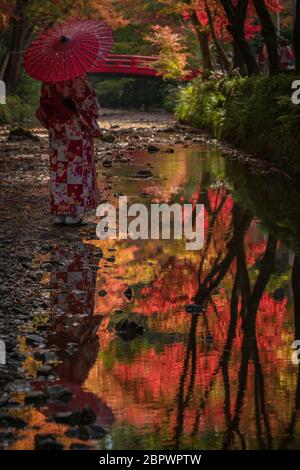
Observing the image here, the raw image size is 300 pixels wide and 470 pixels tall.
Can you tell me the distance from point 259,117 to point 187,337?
14209mm

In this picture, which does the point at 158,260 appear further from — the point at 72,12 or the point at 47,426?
the point at 72,12

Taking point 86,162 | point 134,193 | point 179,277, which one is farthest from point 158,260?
point 134,193

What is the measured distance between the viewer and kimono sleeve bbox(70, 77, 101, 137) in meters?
11.6

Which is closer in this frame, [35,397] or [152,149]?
[35,397]

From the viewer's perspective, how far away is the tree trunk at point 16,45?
1390 inches

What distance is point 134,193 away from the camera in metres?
15.4

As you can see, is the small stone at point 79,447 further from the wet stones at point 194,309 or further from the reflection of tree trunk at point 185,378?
the wet stones at point 194,309

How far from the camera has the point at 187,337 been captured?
6.95 metres

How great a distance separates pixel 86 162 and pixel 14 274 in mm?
3208

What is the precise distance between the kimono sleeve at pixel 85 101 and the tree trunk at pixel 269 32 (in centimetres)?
1156

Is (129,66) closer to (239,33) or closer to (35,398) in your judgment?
(239,33)

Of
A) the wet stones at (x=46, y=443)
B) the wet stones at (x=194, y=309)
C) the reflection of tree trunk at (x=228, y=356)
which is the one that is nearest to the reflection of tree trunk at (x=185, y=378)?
the reflection of tree trunk at (x=228, y=356)

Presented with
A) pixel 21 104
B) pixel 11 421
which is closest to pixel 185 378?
pixel 11 421

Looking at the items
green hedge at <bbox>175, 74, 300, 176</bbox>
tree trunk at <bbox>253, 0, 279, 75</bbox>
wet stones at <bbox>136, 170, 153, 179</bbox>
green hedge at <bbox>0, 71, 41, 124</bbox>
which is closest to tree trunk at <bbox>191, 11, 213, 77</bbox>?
green hedge at <bbox>0, 71, 41, 124</bbox>
